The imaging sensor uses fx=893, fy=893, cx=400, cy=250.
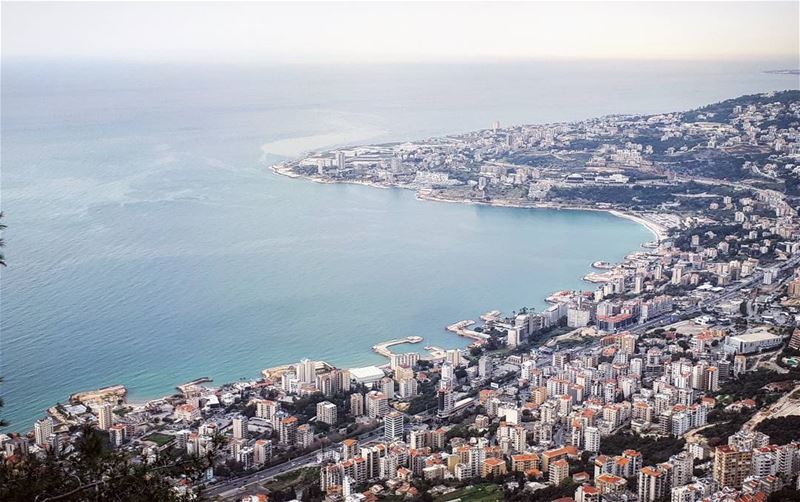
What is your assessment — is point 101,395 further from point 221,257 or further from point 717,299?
point 717,299

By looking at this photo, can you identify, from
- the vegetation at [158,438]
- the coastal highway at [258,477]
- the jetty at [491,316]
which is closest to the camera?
the coastal highway at [258,477]

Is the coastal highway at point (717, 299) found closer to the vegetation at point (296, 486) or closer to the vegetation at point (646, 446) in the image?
the vegetation at point (646, 446)

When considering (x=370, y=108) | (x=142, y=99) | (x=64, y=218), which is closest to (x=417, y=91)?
(x=370, y=108)

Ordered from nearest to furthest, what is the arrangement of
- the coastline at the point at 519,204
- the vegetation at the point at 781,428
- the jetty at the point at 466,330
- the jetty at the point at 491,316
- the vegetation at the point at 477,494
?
the vegetation at the point at 477,494 → the vegetation at the point at 781,428 → the jetty at the point at 466,330 → the jetty at the point at 491,316 → the coastline at the point at 519,204

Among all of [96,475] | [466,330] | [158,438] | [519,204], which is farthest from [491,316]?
[96,475]

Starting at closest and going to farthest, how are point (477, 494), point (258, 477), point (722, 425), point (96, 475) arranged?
point (96, 475), point (477, 494), point (258, 477), point (722, 425)

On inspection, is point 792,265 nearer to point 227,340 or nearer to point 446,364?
point 446,364

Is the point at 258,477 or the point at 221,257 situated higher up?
the point at 221,257

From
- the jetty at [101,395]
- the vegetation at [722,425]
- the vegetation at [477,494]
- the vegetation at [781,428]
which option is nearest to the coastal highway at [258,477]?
the vegetation at [477,494]
